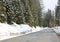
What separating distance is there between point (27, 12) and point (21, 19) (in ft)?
42.0

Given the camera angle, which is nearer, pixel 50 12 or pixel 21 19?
pixel 21 19

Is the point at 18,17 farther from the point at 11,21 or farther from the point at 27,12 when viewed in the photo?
the point at 27,12

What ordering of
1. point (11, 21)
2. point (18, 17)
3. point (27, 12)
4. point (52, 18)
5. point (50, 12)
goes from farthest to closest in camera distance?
point (50, 12) → point (52, 18) → point (27, 12) → point (18, 17) → point (11, 21)

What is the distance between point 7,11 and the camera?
4941 centimetres

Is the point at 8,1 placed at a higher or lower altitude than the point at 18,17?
higher

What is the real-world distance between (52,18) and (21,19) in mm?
122137

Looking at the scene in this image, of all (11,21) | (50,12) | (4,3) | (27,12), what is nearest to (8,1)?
(4,3)

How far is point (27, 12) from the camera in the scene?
72062mm

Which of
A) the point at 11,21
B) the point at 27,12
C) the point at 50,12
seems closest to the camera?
the point at 11,21

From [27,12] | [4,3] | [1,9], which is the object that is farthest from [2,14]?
[27,12]

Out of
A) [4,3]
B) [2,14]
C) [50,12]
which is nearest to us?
[2,14]

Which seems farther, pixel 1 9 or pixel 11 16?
pixel 11 16

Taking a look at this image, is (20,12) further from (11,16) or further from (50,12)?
(50,12)

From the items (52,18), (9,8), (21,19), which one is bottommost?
(52,18)
